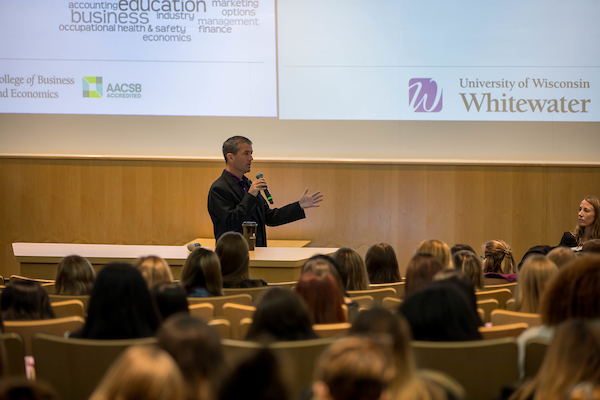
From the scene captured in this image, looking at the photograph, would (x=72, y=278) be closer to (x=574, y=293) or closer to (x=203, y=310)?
(x=203, y=310)

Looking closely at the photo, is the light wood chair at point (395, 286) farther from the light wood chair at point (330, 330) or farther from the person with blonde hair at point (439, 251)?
the light wood chair at point (330, 330)

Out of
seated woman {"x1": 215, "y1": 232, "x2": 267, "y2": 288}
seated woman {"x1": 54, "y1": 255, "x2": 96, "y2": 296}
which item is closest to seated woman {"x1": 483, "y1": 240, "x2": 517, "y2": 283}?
seated woman {"x1": 215, "y1": 232, "x2": 267, "y2": 288}

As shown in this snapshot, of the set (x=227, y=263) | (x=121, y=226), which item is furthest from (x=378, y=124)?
(x=227, y=263)

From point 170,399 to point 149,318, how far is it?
103 centimetres

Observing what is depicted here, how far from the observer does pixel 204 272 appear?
319 cm

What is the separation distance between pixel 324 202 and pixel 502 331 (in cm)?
437

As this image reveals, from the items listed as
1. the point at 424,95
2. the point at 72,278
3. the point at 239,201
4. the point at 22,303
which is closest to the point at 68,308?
the point at 22,303

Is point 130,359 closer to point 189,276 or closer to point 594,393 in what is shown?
point 594,393

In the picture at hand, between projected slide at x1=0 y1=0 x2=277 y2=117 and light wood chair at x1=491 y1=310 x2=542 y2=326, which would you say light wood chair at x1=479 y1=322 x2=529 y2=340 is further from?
projected slide at x1=0 y1=0 x2=277 y2=117

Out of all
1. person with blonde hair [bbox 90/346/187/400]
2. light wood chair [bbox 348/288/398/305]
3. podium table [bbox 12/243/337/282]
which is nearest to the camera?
person with blonde hair [bbox 90/346/187/400]

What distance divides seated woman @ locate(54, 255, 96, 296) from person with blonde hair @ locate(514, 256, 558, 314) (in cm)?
212

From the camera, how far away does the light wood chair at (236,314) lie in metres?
2.71

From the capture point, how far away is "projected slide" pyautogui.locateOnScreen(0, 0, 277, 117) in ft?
21.8

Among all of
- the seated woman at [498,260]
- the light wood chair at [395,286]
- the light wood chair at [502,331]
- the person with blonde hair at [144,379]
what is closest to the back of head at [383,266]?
the light wood chair at [395,286]
